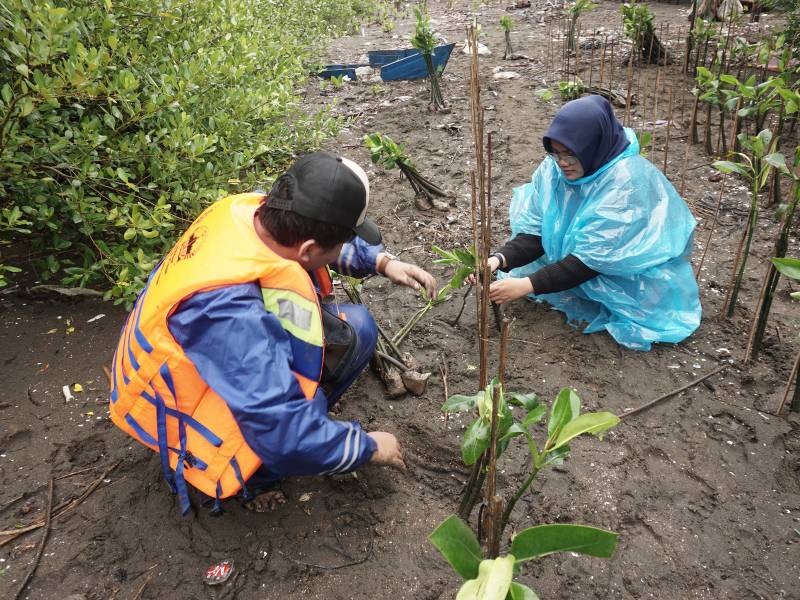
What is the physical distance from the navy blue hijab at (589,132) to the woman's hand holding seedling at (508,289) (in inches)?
22.1

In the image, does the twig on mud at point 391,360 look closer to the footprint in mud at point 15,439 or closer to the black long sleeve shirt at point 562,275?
the black long sleeve shirt at point 562,275

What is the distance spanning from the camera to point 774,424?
2016 millimetres

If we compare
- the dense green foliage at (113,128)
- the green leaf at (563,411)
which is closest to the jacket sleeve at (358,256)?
the dense green foliage at (113,128)

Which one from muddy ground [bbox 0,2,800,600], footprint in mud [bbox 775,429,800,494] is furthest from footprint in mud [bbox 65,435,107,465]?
footprint in mud [bbox 775,429,800,494]

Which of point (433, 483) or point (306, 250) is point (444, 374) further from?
point (306, 250)

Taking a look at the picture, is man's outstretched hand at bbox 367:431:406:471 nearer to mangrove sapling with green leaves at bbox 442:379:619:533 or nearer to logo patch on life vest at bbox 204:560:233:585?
mangrove sapling with green leaves at bbox 442:379:619:533

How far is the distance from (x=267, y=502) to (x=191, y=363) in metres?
0.62

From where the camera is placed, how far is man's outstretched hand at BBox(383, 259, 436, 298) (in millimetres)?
2107

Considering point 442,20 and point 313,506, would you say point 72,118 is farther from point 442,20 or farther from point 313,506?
point 442,20

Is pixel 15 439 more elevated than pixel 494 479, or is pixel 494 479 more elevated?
pixel 494 479

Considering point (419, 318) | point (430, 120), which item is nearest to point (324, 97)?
point (430, 120)

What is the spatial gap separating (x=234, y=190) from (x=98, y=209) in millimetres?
783

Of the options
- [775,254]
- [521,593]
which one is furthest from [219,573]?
[775,254]

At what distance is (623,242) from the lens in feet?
7.48
